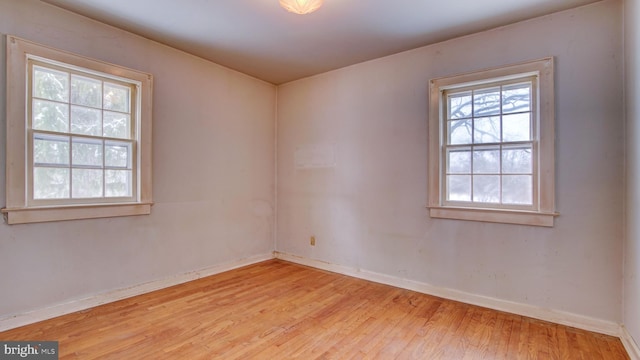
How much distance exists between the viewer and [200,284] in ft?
11.4

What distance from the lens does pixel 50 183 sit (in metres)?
2.64

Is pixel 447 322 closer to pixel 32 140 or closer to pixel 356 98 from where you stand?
pixel 356 98

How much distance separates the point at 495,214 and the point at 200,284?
3.17m

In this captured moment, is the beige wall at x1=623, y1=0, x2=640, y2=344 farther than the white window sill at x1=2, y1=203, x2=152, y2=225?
No

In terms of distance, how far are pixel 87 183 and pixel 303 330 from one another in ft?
7.78

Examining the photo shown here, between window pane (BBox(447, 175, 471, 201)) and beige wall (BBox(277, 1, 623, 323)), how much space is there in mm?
244

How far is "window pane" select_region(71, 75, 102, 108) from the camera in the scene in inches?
109

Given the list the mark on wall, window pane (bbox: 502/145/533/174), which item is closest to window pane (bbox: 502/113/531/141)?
window pane (bbox: 502/145/533/174)

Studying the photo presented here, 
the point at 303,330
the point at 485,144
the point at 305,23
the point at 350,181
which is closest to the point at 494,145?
the point at 485,144

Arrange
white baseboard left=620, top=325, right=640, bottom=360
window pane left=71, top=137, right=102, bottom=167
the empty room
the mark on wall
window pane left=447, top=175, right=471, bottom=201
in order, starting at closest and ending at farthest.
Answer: white baseboard left=620, top=325, right=640, bottom=360, the empty room, window pane left=71, top=137, right=102, bottom=167, window pane left=447, top=175, right=471, bottom=201, the mark on wall

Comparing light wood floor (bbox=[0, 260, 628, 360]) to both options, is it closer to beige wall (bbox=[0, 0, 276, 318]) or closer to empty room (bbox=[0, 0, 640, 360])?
empty room (bbox=[0, 0, 640, 360])

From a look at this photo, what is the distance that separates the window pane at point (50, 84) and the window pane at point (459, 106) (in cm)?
365

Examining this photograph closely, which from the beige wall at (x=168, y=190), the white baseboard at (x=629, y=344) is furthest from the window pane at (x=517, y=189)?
the beige wall at (x=168, y=190)

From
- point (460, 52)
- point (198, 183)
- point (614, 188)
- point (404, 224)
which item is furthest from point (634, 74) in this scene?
point (198, 183)
